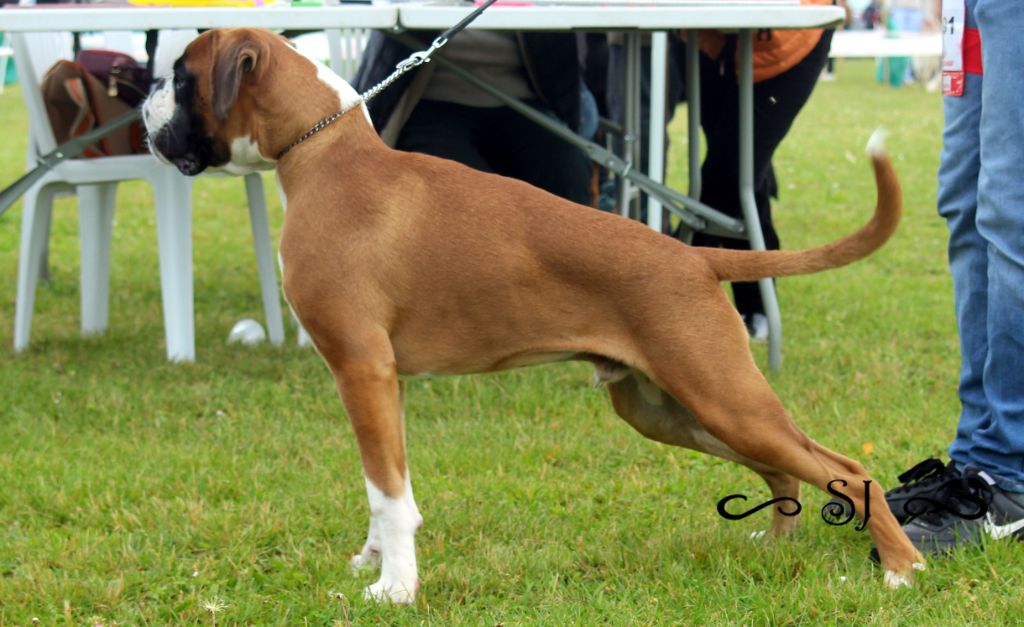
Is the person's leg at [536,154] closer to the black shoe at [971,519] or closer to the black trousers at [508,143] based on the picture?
the black trousers at [508,143]

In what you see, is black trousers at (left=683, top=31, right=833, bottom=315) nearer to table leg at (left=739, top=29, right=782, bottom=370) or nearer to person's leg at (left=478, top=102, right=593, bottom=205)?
table leg at (left=739, top=29, right=782, bottom=370)

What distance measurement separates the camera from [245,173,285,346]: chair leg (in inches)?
219

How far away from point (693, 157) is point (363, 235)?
2.56 m

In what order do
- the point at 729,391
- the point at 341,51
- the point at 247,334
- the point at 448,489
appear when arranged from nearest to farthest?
the point at 729,391, the point at 448,489, the point at 247,334, the point at 341,51

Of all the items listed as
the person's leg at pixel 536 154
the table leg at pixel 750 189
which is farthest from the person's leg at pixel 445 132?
the table leg at pixel 750 189

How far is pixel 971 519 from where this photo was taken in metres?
3.18

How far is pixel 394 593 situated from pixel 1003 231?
173cm

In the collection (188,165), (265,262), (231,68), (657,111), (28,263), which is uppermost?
(231,68)

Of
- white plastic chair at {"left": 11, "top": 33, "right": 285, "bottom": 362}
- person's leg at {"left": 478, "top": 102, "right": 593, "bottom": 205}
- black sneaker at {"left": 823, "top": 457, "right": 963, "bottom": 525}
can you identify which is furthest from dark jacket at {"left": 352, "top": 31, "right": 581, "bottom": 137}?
black sneaker at {"left": 823, "top": 457, "right": 963, "bottom": 525}

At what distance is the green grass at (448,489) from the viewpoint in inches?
113

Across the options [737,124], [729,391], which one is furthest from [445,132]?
[729,391]

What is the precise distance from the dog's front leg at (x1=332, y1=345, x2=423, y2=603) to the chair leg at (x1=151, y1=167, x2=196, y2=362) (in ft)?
8.27

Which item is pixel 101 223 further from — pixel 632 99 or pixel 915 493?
pixel 915 493

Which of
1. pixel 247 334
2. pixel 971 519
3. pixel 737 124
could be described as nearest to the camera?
pixel 971 519
